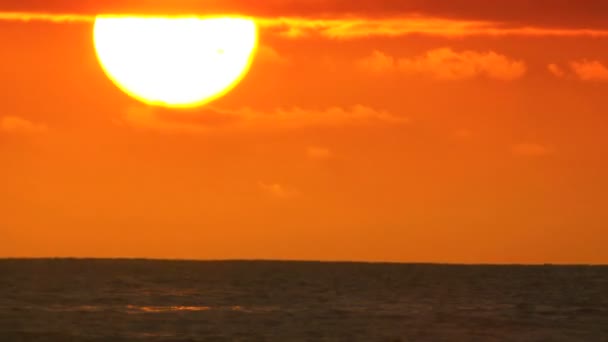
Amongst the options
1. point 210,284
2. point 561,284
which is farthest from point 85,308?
point 561,284

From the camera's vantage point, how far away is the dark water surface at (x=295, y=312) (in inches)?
3469

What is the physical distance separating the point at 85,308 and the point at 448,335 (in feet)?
98.0

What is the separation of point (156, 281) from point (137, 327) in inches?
3084

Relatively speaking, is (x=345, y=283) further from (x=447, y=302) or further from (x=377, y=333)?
(x=377, y=333)

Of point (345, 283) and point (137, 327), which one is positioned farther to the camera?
point (345, 283)

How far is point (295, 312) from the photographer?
108750 millimetres

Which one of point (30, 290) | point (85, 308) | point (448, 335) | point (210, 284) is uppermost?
point (210, 284)

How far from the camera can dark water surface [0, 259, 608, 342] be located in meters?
88.1

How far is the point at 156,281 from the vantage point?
169 metres

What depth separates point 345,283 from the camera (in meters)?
170

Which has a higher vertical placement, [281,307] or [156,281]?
[156,281]

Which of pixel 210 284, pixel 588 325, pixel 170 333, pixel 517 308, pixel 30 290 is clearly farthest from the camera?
pixel 210 284

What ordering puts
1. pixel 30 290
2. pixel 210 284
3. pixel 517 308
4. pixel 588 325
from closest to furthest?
pixel 588 325 < pixel 517 308 < pixel 30 290 < pixel 210 284

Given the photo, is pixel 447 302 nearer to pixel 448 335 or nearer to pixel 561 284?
pixel 448 335
